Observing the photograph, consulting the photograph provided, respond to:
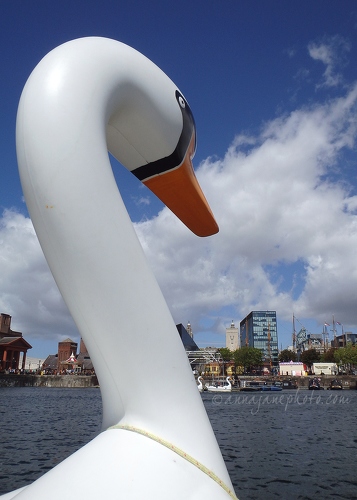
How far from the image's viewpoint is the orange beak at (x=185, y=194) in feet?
10.8

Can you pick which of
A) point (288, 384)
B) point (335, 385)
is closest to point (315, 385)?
point (288, 384)

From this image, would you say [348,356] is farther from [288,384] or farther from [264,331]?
[264,331]

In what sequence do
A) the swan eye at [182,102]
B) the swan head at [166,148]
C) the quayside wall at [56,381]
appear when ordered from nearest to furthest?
the swan head at [166,148] → the swan eye at [182,102] → the quayside wall at [56,381]

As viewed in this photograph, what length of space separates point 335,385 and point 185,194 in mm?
74471

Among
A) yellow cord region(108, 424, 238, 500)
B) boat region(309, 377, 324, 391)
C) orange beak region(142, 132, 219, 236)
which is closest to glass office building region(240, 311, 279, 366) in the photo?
boat region(309, 377, 324, 391)

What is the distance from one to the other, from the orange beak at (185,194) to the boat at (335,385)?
70086mm

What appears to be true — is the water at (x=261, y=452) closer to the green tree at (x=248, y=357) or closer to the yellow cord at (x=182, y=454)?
the yellow cord at (x=182, y=454)

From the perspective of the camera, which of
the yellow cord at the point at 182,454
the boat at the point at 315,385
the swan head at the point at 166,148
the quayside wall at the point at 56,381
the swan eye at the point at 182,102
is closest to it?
the yellow cord at the point at 182,454

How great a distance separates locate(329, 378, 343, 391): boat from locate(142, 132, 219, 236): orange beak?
70.1 meters

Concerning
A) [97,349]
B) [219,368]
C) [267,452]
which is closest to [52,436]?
[267,452]

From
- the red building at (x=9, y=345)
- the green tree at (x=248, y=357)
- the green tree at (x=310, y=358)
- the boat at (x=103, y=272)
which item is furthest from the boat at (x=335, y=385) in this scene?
the boat at (x=103, y=272)

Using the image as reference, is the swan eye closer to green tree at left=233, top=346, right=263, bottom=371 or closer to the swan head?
the swan head

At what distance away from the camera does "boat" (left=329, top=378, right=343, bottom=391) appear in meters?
65.5

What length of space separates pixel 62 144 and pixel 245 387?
205ft
